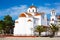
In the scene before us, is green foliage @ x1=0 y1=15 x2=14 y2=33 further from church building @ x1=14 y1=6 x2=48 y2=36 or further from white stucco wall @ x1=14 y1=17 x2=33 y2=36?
white stucco wall @ x1=14 y1=17 x2=33 y2=36

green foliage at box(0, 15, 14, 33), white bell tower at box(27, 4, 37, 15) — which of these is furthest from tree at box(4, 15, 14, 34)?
white bell tower at box(27, 4, 37, 15)

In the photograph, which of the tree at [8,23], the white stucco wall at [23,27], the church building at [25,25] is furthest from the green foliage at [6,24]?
the white stucco wall at [23,27]

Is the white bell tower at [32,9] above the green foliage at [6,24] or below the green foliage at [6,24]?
above

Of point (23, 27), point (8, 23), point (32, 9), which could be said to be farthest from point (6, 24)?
point (32, 9)

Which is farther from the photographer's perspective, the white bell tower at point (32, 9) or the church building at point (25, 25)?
the white bell tower at point (32, 9)

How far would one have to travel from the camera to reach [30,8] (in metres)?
63.8

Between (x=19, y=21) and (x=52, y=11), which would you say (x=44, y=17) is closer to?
(x=52, y=11)

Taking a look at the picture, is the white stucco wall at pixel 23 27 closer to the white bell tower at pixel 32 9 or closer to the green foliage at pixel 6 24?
the white bell tower at pixel 32 9

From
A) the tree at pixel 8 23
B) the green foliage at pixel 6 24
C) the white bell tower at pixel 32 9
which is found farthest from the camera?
the tree at pixel 8 23

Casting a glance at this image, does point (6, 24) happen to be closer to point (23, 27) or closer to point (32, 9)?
point (23, 27)

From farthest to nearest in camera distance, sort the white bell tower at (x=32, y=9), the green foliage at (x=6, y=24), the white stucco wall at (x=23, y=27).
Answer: the green foliage at (x=6, y=24)
the white bell tower at (x=32, y=9)
the white stucco wall at (x=23, y=27)

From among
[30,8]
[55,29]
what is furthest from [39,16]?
[55,29]

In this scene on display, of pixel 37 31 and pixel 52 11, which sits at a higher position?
pixel 52 11

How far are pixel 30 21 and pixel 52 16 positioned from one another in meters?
16.7
